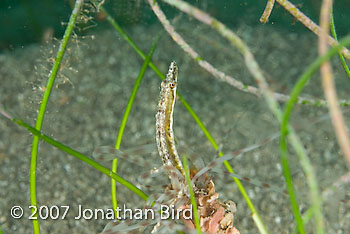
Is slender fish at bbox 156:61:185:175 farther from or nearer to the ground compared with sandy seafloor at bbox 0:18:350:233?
nearer to the ground

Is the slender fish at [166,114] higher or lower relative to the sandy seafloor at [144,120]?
lower

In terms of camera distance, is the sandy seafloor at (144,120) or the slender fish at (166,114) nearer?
the slender fish at (166,114)

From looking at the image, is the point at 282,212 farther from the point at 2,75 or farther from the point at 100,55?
the point at 2,75

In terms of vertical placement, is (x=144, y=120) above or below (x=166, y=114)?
above

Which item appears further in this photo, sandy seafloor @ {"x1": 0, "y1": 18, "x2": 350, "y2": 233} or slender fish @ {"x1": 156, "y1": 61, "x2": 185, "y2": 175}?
sandy seafloor @ {"x1": 0, "y1": 18, "x2": 350, "y2": 233}

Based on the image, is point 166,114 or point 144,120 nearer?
point 166,114

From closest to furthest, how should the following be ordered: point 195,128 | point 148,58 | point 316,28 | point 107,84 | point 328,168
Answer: point 316,28 < point 148,58 < point 328,168 < point 195,128 < point 107,84

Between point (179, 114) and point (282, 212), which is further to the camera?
point (179, 114)

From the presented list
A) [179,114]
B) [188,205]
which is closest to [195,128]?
[179,114]
